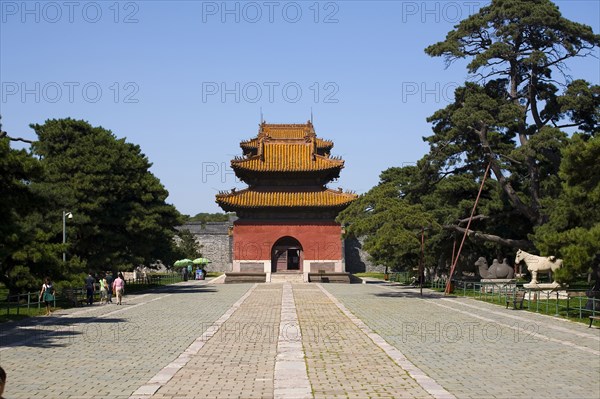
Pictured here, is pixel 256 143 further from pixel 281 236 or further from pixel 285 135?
pixel 281 236

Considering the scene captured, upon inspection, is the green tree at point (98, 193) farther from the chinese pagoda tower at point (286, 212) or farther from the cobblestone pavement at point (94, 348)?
the chinese pagoda tower at point (286, 212)

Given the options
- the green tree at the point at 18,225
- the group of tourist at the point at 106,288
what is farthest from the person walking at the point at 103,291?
the green tree at the point at 18,225

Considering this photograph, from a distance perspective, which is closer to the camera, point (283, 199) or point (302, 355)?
point (302, 355)

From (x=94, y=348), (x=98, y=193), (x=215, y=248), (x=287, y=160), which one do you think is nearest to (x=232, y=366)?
(x=94, y=348)

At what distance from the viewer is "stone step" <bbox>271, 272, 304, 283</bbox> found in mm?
54284

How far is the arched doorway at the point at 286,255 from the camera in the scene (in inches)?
2269

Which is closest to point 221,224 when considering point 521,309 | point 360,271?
point 360,271

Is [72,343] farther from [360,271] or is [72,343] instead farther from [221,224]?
[221,224]

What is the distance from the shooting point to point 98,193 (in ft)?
121

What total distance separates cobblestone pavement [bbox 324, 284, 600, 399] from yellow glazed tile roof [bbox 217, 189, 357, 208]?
29548 mm

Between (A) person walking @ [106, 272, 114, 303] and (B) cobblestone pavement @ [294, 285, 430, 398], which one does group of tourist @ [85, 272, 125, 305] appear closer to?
(A) person walking @ [106, 272, 114, 303]

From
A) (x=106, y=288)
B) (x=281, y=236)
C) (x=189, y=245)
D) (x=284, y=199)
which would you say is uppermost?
(x=284, y=199)

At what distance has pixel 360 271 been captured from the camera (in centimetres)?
8638

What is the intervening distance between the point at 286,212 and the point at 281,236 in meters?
1.87
